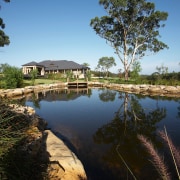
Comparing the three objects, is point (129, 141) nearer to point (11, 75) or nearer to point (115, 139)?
point (115, 139)

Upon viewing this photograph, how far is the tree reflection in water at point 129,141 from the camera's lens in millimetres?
4297

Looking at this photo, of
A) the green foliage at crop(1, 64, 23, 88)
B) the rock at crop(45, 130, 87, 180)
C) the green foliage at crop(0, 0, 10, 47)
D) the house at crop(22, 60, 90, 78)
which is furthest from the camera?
the house at crop(22, 60, 90, 78)

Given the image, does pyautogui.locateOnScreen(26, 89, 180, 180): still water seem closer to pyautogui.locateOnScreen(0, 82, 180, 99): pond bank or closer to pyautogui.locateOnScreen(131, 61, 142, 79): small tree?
pyautogui.locateOnScreen(0, 82, 180, 99): pond bank

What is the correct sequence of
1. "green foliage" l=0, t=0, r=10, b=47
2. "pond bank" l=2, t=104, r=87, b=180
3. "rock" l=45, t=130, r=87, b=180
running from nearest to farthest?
"pond bank" l=2, t=104, r=87, b=180 < "rock" l=45, t=130, r=87, b=180 < "green foliage" l=0, t=0, r=10, b=47

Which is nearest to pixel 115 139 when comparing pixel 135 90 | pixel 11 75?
pixel 135 90

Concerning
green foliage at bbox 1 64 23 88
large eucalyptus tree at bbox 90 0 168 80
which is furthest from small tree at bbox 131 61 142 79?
green foliage at bbox 1 64 23 88

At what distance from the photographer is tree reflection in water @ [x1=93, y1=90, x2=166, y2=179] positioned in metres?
4.30

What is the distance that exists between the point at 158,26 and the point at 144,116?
22.8 m

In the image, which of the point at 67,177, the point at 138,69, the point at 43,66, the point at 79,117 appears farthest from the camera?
the point at 43,66

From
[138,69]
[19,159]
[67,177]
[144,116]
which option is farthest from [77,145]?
[138,69]

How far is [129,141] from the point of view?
594 cm

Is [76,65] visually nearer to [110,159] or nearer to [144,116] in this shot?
[144,116]

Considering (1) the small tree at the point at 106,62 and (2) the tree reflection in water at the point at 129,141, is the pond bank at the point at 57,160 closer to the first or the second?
(2) the tree reflection in water at the point at 129,141

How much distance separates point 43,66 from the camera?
4581cm
